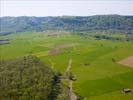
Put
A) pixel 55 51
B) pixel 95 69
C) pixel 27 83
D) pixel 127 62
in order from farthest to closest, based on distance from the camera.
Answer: pixel 55 51
pixel 127 62
pixel 95 69
pixel 27 83

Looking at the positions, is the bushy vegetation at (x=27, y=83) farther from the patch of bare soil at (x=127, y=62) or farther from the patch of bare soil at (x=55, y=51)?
the patch of bare soil at (x=55, y=51)

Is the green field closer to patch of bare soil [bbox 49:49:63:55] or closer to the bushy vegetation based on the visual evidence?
patch of bare soil [bbox 49:49:63:55]

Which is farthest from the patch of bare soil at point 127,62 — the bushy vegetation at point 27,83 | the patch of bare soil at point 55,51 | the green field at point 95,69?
the patch of bare soil at point 55,51

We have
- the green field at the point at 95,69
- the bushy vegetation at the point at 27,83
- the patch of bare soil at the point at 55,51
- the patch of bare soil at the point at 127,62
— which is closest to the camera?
the bushy vegetation at the point at 27,83

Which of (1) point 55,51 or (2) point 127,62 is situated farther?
(1) point 55,51

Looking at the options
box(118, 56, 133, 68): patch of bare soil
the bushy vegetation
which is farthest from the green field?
the bushy vegetation

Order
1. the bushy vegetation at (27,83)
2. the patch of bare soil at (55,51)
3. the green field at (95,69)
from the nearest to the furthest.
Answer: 1. the bushy vegetation at (27,83)
2. the green field at (95,69)
3. the patch of bare soil at (55,51)

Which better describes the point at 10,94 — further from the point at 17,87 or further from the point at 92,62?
the point at 92,62

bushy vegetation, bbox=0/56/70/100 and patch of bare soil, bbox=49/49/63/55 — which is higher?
bushy vegetation, bbox=0/56/70/100

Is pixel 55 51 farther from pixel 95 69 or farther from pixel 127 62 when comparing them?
pixel 95 69

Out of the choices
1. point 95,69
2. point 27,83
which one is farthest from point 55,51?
point 27,83

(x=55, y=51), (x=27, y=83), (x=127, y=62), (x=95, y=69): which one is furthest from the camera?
(x=55, y=51)
